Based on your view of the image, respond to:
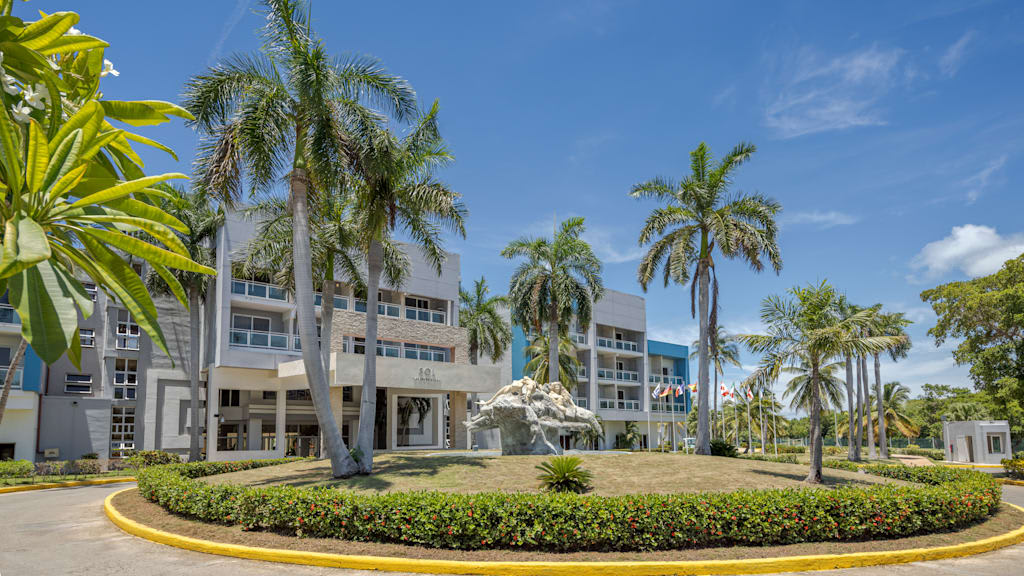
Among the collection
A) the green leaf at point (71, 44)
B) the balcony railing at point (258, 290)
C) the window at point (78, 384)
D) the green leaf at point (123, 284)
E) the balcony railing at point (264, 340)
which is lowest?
the window at point (78, 384)

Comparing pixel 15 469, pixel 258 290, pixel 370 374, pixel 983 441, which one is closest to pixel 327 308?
pixel 370 374

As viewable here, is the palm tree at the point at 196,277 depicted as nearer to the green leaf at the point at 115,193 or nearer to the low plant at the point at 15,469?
the low plant at the point at 15,469

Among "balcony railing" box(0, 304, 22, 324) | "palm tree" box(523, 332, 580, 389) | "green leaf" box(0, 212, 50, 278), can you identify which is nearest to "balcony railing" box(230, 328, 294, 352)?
"balcony railing" box(0, 304, 22, 324)

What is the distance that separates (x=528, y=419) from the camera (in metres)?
23.2

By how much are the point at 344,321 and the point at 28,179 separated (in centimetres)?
3157

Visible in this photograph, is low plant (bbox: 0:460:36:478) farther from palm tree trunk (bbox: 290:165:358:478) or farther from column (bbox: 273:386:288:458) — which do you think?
palm tree trunk (bbox: 290:165:358:478)

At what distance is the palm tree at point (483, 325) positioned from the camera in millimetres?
43656

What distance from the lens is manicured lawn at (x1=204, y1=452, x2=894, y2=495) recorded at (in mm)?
16297

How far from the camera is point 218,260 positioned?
3194 cm

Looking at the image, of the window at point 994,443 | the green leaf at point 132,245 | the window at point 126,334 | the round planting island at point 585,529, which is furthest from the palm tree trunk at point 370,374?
the window at point 994,443

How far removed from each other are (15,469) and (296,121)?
18488 millimetres

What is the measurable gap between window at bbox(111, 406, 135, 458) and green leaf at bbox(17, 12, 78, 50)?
41359 millimetres

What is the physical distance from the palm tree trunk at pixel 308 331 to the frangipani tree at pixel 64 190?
555 inches

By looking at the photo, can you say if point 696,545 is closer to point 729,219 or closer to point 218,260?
point 729,219
